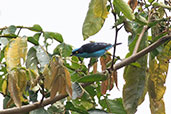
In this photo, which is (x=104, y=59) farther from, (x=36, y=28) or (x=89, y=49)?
(x=89, y=49)

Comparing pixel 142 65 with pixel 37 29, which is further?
pixel 37 29

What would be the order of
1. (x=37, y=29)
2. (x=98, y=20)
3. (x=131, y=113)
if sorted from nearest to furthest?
1. (x=98, y=20)
2. (x=131, y=113)
3. (x=37, y=29)

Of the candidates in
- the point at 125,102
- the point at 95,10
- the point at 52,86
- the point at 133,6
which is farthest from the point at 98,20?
the point at 125,102

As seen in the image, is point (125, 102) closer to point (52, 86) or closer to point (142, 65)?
point (142, 65)

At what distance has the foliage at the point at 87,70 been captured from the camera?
1.97m

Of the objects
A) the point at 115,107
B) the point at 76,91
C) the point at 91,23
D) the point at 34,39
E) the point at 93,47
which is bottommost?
the point at 115,107

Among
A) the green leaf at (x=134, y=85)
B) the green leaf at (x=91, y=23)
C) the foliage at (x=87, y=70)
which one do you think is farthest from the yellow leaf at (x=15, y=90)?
the green leaf at (x=134, y=85)

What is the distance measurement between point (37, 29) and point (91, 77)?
90cm

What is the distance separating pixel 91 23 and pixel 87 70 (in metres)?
1.43

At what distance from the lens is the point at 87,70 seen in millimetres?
3344

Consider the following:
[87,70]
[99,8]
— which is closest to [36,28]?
[87,70]

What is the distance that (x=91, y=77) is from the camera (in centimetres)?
240

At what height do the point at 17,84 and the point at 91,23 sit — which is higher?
the point at 91,23

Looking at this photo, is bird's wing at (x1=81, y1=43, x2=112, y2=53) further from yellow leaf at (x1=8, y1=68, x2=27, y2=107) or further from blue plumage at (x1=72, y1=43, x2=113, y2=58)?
yellow leaf at (x1=8, y1=68, x2=27, y2=107)
